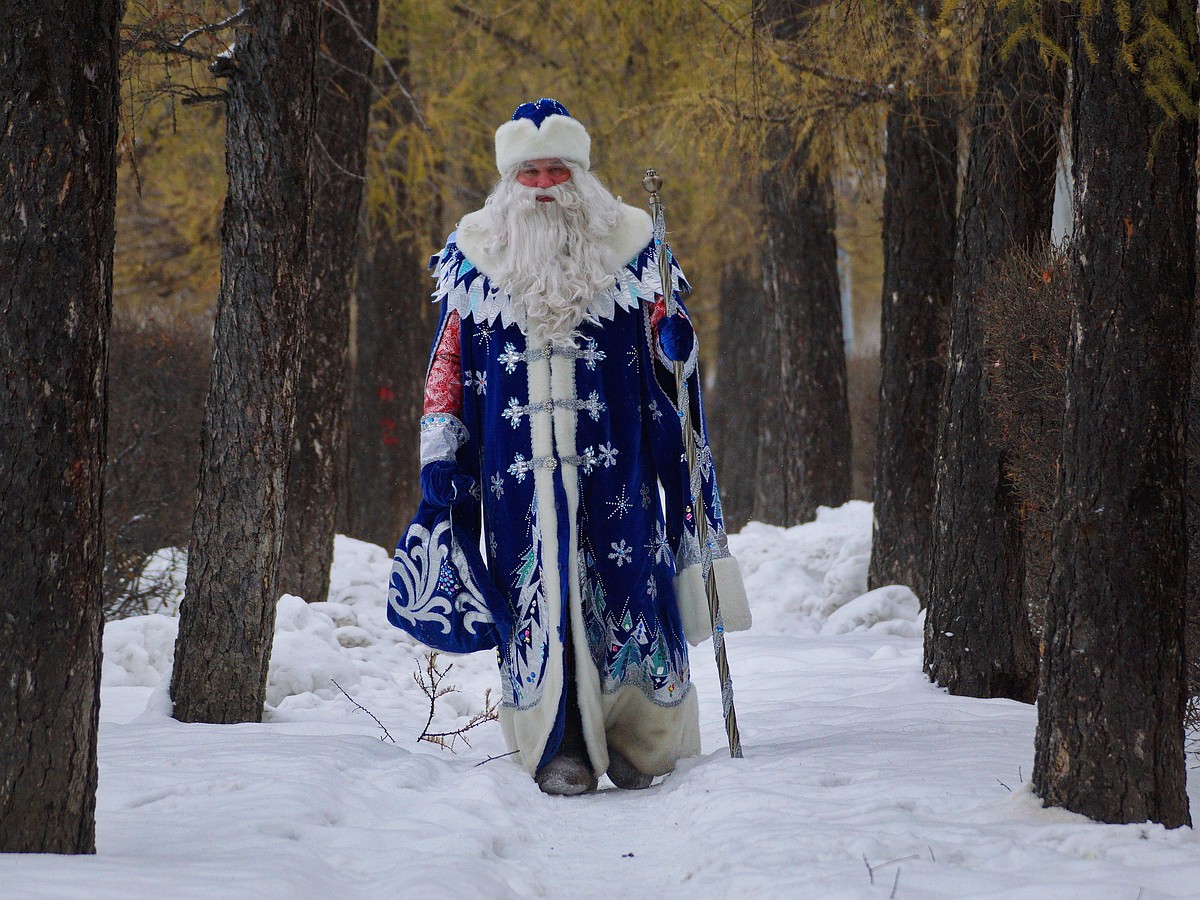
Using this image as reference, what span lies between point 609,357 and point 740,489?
40.4 feet

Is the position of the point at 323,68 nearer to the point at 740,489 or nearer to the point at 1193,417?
the point at 1193,417

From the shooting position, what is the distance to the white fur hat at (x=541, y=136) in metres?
4.40

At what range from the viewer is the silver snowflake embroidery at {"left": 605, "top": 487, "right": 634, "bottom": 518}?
428 centimetres

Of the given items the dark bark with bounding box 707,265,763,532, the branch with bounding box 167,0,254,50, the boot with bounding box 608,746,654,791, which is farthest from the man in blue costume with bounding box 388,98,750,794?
the dark bark with bounding box 707,265,763,532

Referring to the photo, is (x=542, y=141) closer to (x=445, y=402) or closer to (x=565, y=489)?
(x=445, y=402)

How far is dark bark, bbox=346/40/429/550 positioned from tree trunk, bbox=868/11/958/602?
16.5ft

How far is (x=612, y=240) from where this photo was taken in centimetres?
446

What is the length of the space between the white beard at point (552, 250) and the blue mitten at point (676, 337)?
0.90 feet

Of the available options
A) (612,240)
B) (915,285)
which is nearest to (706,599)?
(612,240)

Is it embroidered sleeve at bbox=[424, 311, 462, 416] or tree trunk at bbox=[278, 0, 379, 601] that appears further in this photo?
tree trunk at bbox=[278, 0, 379, 601]

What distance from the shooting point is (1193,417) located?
368cm

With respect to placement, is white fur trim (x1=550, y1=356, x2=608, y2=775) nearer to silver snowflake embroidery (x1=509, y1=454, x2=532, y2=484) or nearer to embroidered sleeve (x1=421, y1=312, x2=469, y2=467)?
silver snowflake embroidery (x1=509, y1=454, x2=532, y2=484)

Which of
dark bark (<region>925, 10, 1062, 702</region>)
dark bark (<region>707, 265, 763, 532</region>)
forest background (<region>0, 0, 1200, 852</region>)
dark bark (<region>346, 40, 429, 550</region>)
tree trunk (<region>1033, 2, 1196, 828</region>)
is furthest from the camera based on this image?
dark bark (<region>707, 265, 763, 532</region>)

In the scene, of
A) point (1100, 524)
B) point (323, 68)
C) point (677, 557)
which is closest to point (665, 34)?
point (323, 68)
